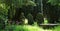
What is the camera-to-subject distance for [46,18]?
A: 89.1ft

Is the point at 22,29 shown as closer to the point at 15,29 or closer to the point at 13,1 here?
the point at 15,29

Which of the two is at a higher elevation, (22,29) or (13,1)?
(13,1)

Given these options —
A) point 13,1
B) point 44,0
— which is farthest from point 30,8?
point 13,1

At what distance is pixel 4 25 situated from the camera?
13.3 metres

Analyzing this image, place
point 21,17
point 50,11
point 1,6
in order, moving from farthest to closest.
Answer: point 50,11 → point 21,17 → point 1,6

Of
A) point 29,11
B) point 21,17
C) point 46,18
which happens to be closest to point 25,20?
point 21,17

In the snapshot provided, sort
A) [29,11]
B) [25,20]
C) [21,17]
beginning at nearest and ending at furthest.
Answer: [25,20] → [21,17] → [29,11]

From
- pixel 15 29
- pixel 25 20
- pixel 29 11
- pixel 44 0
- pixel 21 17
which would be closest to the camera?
pixel 15 29

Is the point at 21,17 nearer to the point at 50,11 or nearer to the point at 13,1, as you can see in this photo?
the point at 50,11

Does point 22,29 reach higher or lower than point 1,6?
lower

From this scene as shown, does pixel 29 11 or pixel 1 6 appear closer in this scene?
pixel 1 6

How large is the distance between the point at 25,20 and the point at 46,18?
6.37 m

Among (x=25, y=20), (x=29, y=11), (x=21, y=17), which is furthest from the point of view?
(x=29, y=11)

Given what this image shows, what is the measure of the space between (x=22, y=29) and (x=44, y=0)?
16.5 meters
